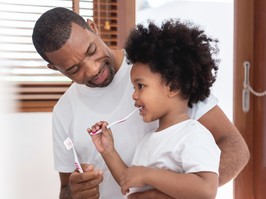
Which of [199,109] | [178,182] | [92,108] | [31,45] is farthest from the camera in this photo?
[31,45]

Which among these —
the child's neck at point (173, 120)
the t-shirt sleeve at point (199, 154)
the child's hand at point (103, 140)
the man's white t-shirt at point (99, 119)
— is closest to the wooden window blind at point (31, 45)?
the man's white t-shirt at point (99, 119)

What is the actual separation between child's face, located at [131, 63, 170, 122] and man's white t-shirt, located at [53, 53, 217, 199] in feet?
0.45

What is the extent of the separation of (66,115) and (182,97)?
403mm

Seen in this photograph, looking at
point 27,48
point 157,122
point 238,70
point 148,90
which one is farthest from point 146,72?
point 238,70

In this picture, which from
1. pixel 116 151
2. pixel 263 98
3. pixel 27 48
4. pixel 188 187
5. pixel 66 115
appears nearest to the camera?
pixel 188 187

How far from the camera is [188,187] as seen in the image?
0.89 metres

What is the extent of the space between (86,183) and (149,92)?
Result: 277mm

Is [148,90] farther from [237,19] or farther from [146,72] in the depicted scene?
[237,19]

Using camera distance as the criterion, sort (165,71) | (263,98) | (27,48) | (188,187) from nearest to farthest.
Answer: (188,187) → (165,71) → (27,48) → (263,98)

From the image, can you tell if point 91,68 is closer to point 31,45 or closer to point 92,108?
point 92,108

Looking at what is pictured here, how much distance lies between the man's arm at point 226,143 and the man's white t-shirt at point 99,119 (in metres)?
0.03

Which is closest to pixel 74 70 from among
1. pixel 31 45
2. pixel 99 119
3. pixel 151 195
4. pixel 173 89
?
pixel 99 119

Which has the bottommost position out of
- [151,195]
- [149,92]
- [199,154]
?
[151,195]

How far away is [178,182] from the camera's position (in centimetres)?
90
